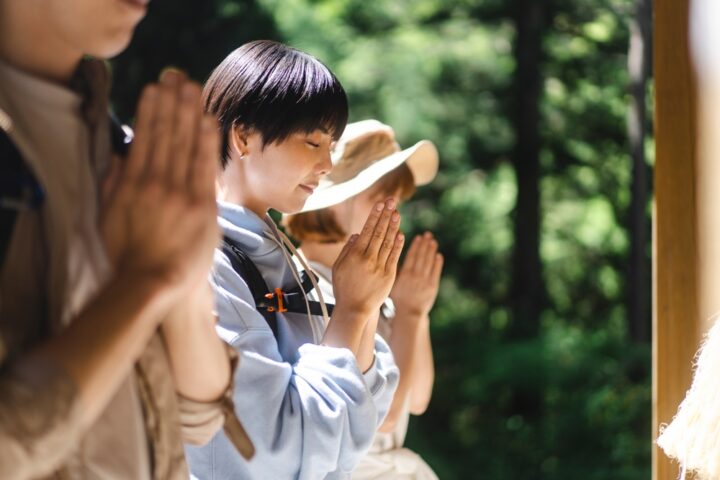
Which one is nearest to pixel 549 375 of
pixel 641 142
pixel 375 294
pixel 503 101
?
pixel 641 142

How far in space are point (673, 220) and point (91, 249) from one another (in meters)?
1.81

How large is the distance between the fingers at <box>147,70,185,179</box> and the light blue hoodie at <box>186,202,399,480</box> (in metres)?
0.60

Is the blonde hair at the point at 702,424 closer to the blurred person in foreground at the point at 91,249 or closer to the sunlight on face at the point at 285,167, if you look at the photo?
the sunlight on face at the point at 285,167

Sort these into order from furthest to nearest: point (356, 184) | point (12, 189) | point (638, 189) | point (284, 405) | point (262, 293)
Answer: point (638, 189)
point (356, 184)
point (262, 293)
point (284, 405)
point (12, 189)

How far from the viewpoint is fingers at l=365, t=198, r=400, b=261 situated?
2.12 m

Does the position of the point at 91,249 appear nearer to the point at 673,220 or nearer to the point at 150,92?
the point at 150,92

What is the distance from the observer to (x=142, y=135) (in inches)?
49.3

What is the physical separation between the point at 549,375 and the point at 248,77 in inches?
276

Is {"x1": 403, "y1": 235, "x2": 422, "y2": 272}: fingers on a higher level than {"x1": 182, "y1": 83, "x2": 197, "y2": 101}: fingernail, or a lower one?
lower

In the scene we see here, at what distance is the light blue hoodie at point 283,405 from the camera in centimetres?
182

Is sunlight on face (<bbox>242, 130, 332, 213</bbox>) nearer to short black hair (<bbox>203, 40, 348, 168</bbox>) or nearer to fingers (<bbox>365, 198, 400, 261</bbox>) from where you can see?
short black hair (<bbox>203, 40, 348, 168</bbox>)

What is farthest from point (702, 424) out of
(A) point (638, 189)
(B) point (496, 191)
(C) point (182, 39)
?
(B) point (496, 191)

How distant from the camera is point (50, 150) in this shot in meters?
1.24

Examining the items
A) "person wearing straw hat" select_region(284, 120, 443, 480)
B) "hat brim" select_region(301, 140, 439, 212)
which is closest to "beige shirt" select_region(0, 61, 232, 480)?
"hat brim" select_region(301, 140, 439, 212)
